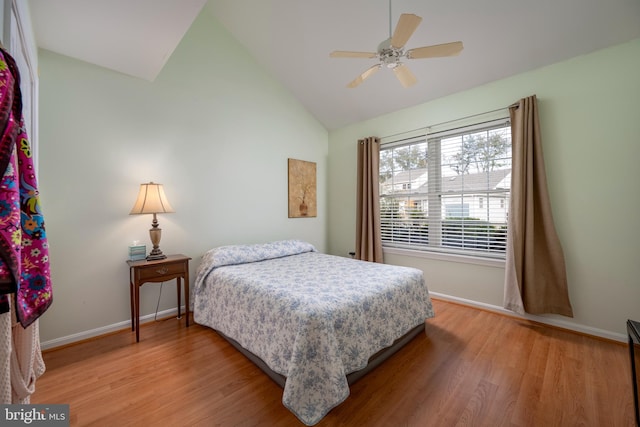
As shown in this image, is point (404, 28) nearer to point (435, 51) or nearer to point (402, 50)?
point (402, 50)

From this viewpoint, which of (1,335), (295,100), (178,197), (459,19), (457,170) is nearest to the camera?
(1,335)

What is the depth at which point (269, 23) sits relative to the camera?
2979mm

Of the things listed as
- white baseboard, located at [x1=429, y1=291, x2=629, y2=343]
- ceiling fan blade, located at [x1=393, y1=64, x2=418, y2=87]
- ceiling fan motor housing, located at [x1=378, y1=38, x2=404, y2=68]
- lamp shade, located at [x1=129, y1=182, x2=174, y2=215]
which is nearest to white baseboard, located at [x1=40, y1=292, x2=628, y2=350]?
white baseboard, located at [x1=429, y1=291, x2=629, y2=343]

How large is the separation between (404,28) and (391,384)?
227 cm

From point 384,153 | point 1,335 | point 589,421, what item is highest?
point 384,153

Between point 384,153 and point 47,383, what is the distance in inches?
159

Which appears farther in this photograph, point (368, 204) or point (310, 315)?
point (368, 204)

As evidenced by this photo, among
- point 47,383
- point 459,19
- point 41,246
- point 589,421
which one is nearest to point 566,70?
point 459,19

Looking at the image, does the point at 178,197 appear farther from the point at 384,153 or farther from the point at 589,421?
the point at 589,421

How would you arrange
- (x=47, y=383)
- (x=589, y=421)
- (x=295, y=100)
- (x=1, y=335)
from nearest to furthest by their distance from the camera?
(x=1, y=335) → (x=589, y=421) → (x=47, y=383) → (x=295, y=100)

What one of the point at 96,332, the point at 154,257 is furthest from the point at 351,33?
the point at 96,332

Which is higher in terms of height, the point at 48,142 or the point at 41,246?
the point at 48,142

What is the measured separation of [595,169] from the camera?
234 cm

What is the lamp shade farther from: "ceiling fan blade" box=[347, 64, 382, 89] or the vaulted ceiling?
"ceiling fan blade" box=[347, 64, 382, 89]
